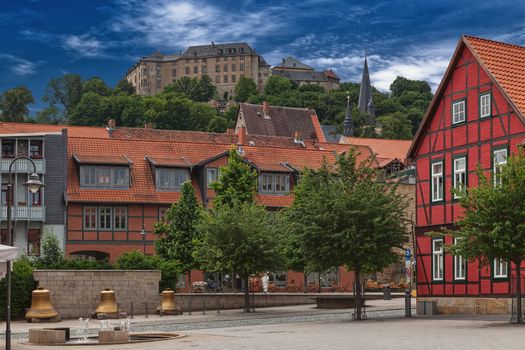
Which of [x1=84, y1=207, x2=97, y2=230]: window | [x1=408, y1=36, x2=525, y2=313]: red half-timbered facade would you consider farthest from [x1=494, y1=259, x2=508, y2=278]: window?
[x1=84, y1=207, x2=97, y2=230]: window

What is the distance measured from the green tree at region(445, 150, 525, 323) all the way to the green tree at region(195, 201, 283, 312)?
14620 mm

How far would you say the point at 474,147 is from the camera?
1574 inches

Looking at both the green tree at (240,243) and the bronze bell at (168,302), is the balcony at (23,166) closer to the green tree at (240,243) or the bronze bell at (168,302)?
the bronze bell at (168,302)

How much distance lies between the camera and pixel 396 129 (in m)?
158

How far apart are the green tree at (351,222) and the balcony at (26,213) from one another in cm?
2803

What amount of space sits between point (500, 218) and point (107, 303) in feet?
62.7

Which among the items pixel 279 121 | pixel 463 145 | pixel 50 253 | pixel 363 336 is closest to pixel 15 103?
pixel 279 121

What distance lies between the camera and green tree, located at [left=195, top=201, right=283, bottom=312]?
45.2 m

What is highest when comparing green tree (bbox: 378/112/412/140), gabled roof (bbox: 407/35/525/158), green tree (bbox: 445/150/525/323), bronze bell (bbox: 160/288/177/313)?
green tree (bbox: 378/112/412/140)

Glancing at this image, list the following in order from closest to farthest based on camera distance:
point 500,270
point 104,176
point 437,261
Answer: point 500,270, point 437,261, point 104,176

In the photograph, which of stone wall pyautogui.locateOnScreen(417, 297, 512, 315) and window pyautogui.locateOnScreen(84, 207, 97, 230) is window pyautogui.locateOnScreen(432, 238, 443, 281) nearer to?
stone wall pyautogui.locateOnScreen(417, 297, 512, 315)

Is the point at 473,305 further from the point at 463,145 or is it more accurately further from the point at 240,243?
the point at 240,243

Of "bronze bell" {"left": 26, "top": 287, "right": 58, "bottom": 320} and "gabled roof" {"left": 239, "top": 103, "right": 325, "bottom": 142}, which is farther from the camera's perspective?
"gabled roof" {"left": 239, "top": 103, "right": 325, "bottom": 142}

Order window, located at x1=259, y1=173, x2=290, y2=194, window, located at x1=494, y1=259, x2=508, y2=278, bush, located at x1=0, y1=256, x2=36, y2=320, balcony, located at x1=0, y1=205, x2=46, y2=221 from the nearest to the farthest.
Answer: window, located at x1=494, y1=259, x2=508, y2=278
bush, located at x1=0, y1=256, x2=36, y2=320
balcony, located at x1=0, y1=205, x2=46, y2=221
window, located at x1=259, y1=173, x2=290, y2=194
